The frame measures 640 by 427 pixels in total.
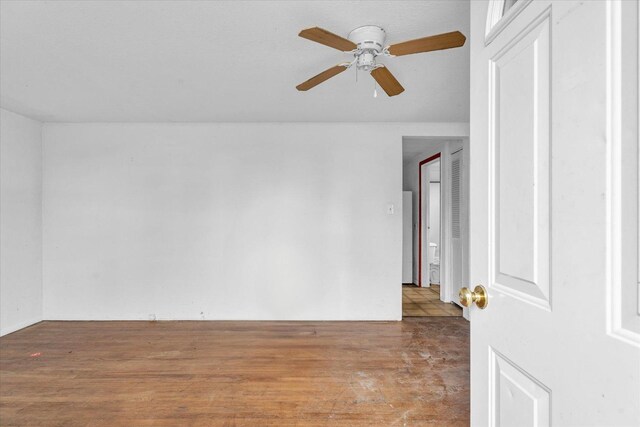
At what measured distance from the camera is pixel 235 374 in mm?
2551

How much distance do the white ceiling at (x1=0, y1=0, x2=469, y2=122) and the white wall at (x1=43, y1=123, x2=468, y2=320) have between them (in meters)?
0.31

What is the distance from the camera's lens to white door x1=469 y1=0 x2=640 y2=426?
1.73 ft

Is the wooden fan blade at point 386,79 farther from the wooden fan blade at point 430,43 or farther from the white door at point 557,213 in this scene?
the white door at point 557,213

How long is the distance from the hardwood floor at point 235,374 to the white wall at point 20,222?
11.4 inches

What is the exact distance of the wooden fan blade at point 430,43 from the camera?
161 cm

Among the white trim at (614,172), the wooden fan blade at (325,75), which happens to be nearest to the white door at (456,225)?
the wooden fan blade at (325,75)

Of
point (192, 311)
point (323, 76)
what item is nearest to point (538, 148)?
point (323, 76)

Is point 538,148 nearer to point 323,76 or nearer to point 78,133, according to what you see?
point 323,76

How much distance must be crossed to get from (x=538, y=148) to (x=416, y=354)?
105 inches

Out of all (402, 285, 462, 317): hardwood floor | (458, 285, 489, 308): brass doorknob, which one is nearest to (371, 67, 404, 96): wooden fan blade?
(458, 285, 489, 308): brass doorknob

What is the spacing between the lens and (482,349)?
943mm

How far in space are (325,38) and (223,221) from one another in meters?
2.75

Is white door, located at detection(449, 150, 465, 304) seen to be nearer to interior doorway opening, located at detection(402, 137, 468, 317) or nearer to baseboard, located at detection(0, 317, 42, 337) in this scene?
interior doorway opening, located at detection(402, 137, 468, 317)

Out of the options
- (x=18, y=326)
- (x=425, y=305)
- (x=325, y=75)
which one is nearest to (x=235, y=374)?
(x=325, y=75)
